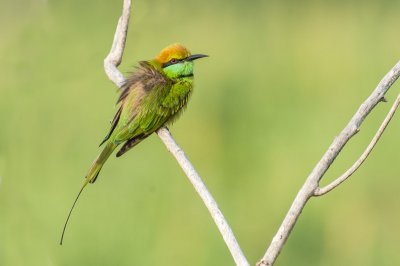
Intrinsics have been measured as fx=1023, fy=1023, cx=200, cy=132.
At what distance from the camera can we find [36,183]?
13.9 feet

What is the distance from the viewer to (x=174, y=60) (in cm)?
349

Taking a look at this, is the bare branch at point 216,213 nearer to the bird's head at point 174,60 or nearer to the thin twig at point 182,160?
the thin twig at point 182,160

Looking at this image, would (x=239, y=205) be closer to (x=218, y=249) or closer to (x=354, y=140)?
(x=218, y=249)

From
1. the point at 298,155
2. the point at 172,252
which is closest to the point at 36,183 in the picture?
the point at 172,252

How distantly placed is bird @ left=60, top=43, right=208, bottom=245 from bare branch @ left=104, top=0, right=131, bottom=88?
44 mm

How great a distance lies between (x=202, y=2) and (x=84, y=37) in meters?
0.63

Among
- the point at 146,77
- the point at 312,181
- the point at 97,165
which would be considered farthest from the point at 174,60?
the point at 312,181

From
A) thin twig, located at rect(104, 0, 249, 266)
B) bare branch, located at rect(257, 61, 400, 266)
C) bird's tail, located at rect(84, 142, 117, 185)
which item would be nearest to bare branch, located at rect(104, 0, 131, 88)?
thin twig, located at rect(104, 0, 249, 266)

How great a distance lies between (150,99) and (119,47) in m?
0.37

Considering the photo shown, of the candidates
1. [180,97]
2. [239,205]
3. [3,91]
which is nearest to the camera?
[180,97]

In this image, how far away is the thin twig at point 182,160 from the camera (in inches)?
90.2

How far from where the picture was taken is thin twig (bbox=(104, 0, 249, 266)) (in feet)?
7.52

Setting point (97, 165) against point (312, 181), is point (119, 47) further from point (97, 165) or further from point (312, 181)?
point (312, 181)

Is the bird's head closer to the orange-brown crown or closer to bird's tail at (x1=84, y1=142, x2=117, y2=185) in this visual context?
the orange-brown crown
